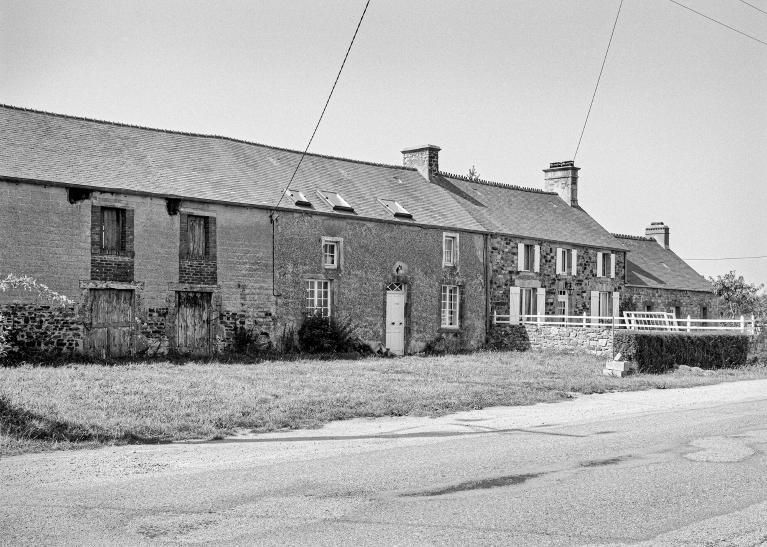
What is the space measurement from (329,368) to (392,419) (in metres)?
7.99

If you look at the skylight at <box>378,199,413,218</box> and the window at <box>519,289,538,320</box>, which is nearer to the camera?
the skylight at <box>378,199,413,218</box>

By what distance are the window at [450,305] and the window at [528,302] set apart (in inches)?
147

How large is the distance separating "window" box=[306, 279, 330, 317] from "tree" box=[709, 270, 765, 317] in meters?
28.5

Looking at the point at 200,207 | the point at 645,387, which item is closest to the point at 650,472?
the point at 645,387

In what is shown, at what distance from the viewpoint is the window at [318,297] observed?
27578 mm

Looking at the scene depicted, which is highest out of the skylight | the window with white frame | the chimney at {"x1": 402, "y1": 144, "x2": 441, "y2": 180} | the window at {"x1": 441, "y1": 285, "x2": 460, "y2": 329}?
the chimney at {"x1": 402, "y1": 144, "x2": 441, "y2": 180}

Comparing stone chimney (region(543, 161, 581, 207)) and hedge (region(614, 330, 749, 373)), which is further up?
stone chimney (region(543, 161, 581, 207))

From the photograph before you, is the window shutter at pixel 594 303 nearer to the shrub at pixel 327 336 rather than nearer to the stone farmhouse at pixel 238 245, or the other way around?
the stone farmhouse at pixel 238 245

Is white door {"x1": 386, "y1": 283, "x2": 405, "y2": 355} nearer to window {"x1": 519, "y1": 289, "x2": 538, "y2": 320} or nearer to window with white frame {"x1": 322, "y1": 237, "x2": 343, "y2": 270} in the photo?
window with white frame {"x1": 322, "y1": 237, "x2": 343, "y2": 270}

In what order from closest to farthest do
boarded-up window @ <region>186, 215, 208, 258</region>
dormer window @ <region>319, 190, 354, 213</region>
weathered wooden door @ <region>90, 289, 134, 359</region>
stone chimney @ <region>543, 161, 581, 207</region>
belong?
weathered wooden door @ <region>90, 289, 134, 359</region>, boarded-up window @ <region>186, 215, 208, 258</region>, dormer window @ <region>319, 190, 354, 213</region>, stone chimney @ <region>543, 161, 581, 207</region>

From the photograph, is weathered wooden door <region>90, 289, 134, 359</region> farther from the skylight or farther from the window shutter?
the window shutter

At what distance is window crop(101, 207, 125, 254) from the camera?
2356 centimetres

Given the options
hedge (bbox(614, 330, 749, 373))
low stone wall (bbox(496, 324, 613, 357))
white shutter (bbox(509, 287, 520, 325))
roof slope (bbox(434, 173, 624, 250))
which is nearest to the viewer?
hedge (bbox(614, 330, 749, 373))

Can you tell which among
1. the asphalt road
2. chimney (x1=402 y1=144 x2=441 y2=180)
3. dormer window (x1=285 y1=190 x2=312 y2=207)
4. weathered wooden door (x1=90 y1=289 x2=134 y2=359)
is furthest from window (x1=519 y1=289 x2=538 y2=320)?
→ the asphalt road
